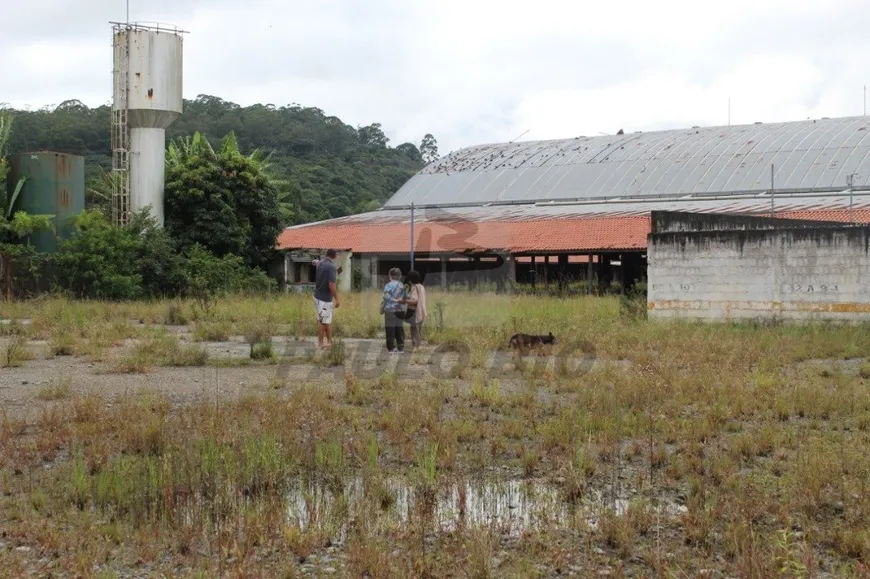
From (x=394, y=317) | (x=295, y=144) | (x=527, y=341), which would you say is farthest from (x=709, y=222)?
(x=295, y=144)

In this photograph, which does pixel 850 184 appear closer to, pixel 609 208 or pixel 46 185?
pixel 609 208

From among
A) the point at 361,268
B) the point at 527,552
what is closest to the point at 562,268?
the point at 361,268

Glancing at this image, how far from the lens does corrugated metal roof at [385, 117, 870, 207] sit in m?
34.8

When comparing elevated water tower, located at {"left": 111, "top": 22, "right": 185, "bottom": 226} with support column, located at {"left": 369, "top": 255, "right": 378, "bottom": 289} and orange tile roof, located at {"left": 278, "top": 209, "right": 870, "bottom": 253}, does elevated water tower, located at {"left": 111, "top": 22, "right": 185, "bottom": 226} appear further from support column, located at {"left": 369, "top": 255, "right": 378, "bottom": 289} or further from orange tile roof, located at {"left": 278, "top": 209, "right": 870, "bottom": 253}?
support column, located at {"left": 369, "top": 255, "right": 378, "bottom": 289}

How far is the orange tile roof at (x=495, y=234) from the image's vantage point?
29.2 meters

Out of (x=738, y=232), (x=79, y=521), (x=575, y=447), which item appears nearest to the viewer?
(x=79, y=521)

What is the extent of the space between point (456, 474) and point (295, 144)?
57.7m

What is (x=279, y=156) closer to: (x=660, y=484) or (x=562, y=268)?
(x=562, y=268)

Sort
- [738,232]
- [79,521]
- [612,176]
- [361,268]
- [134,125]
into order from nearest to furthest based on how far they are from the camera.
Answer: [79,521] → [738,232] → [134,125] → [361,268] → [612,176]

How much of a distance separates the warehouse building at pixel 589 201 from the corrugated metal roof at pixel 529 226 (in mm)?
62

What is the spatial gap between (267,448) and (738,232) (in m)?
12.6

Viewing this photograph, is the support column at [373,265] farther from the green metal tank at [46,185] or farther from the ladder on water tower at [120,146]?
the green metal tank at [46,185]

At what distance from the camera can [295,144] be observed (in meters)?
62.6

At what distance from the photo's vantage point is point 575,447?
7.13 metres
